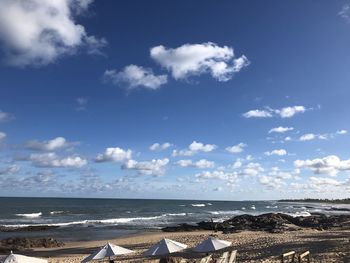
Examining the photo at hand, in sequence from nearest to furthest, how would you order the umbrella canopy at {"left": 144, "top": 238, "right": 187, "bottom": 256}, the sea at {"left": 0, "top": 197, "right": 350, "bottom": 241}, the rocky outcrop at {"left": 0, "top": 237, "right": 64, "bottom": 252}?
the umbrella canopy at {"left": 144, "top": 238, "right": 187, "bottom": 256}
the rocky outcrop at {"left": 0, "top": 237, "right": 64, "bottom": 252}
the sea at {"left": 0, "top": 197, "right": 350, "bottom": 241}

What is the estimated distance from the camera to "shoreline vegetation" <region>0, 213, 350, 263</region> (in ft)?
72.4

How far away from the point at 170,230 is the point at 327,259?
25655mm

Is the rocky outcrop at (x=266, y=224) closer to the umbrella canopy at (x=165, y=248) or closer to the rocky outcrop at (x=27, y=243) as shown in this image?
the rocky outcrop at (x=27, y=243)

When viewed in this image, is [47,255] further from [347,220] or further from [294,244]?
[347,220]

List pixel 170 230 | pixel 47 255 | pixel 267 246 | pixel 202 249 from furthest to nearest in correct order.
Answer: pixel 170 230 → pixel 47 255 → pixel 267 246 → pixel 202 249

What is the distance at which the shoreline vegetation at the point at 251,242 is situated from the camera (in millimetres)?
22078

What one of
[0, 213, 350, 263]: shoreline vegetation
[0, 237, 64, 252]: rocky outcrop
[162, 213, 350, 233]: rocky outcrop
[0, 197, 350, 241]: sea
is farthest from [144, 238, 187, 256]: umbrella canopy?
[162, 213, 350, 233]: rocky outcrop

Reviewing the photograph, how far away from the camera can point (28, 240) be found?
33188mm

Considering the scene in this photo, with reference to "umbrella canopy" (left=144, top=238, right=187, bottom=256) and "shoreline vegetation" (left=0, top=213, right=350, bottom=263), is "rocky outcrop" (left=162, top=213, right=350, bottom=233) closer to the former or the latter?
"shoreline vegetation" (left=0, top=213, right=350, bottom=263)

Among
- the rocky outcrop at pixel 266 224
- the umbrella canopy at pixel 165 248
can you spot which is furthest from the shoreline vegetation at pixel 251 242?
the umbrella canopy at pixel 165 248

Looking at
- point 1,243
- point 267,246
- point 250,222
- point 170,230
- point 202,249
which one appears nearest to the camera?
point 202,249

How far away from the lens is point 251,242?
2847 cm

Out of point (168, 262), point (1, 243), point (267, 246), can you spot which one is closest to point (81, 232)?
point (1, 243)

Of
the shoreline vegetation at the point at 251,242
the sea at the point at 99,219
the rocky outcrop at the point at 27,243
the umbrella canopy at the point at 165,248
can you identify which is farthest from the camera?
the sea at the point at 99,219
